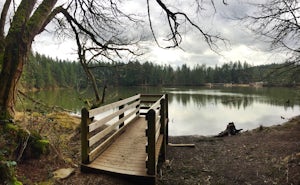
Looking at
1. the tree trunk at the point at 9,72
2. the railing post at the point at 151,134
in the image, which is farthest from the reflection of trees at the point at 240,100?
the tree trunk at the point at 9,72

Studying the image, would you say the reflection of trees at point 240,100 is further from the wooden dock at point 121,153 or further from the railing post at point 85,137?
the railing post at point 85,137

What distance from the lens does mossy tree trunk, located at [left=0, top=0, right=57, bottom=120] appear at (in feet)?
13.7

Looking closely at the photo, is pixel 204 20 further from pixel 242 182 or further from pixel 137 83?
pixel 137 83

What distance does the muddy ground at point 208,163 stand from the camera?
400cm

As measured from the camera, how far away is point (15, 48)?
4.22 metres

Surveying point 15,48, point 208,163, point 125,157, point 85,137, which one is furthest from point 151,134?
point 208,163

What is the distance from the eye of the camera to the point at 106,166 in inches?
170

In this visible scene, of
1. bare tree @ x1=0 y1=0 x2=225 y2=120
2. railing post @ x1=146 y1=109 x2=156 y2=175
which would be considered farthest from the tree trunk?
railing post @ x1=146 y1=109 x2=156 y2=175

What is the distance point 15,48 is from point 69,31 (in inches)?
109

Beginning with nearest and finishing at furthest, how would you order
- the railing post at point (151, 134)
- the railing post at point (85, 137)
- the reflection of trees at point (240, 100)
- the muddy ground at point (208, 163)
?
1. the muddy ground at point (208, 163)
2. the railing post at point (151, 134)
3. the railing post at point (85, 137)
4. the reflection of trees at point (240, 100)

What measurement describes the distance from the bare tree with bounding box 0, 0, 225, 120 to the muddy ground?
127cm

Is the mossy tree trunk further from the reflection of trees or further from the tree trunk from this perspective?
the reflection of trees

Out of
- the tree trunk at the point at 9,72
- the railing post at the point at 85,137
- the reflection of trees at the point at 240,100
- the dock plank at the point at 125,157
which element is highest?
the tree trunk at the point at 9,72

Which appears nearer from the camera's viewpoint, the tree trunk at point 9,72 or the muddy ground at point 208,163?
the muddy ground at point 208,163
